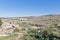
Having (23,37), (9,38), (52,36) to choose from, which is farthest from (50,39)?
(9,38)

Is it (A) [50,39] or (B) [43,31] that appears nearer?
(A) [50,39]

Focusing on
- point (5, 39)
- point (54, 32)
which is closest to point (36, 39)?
point (54, 32)

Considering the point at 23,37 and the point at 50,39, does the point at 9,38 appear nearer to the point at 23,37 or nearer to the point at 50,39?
the point at 23,37

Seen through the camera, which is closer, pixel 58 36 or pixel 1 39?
pixel 58 36

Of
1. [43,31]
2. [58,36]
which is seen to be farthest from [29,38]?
[58,36]

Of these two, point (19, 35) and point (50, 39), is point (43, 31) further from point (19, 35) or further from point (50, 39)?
point (19, 35)

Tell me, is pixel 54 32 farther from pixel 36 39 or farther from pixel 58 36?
pixel 36 39

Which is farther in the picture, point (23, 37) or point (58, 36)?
point (23, 37)
